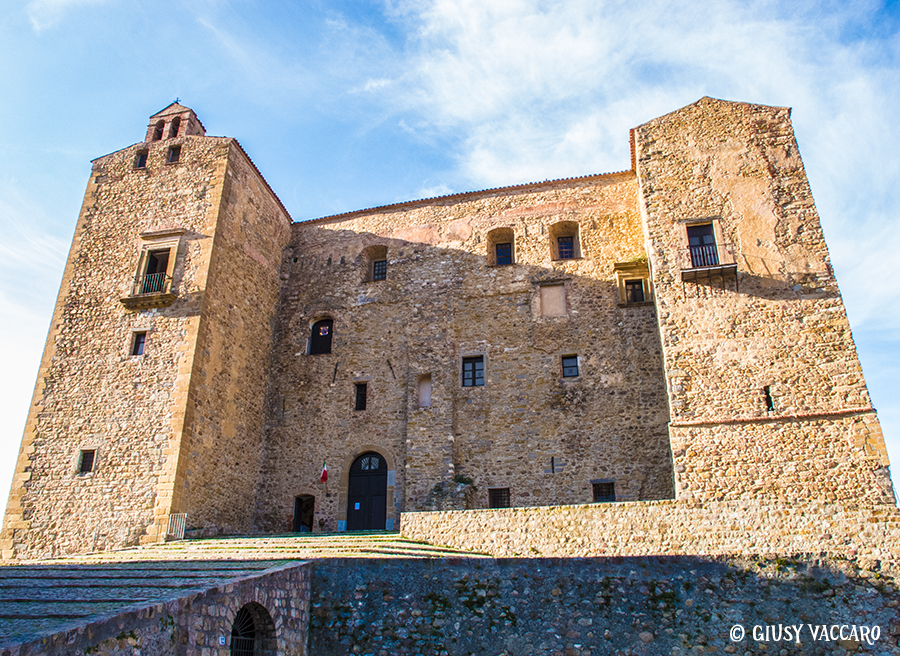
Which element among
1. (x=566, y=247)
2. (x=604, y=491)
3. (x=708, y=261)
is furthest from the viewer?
(x=566, y=247)

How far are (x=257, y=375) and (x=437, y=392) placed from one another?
17.5 ft

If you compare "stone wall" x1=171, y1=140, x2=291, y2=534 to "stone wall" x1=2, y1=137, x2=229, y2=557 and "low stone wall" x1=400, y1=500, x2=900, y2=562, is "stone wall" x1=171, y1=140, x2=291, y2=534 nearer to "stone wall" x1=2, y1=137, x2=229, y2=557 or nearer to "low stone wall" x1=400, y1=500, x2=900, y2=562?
"stone wall" x1=2, y1=137, x2=229, y2=557

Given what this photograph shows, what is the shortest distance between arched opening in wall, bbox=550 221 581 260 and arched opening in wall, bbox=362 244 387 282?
5.23 metres

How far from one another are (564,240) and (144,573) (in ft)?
44.4

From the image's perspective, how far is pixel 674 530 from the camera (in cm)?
1161

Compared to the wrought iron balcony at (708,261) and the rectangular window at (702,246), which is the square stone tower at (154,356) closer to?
the wrought iron balcony at (708,261)

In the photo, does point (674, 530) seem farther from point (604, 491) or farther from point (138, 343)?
point (138, 343)

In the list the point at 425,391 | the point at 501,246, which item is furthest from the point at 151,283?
the point at 501,246

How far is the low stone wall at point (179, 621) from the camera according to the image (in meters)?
5.70

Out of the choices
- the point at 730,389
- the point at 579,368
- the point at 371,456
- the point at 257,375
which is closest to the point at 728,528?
the point at 730,389

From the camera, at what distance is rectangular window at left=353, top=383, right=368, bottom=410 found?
1753cm

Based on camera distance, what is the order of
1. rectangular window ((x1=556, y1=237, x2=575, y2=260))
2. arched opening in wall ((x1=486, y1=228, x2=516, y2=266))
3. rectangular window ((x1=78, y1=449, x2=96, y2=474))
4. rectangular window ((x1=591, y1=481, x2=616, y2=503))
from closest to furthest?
rectangular window ((x1=78, y1=449, x2=96, y2=474)) → rectangular window ((x1=591, y1=481, x2=616, y2=503)) → rectangular window ((x1=556, y1=237, x2=575, y2=260)) → arched opening in wall ((x1=486, y1=228, x2=516, y2=266))

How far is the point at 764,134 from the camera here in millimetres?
14812

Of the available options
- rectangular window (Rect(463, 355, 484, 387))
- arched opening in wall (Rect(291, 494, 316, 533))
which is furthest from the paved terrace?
rectangular window (Rect(463, 355, 484, 387))
